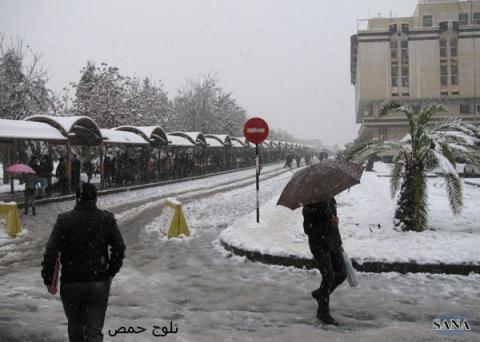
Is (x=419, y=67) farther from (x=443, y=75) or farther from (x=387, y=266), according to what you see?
(x=387, y=266)

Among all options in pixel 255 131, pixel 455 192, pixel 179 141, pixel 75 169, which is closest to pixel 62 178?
pixel 75 169

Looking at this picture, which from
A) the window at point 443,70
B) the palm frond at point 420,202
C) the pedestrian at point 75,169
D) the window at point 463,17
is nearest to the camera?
the palm frond at point 420,202

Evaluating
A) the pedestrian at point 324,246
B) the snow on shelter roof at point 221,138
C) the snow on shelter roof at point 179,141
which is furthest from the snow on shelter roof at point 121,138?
the pedestrian at point 324,246

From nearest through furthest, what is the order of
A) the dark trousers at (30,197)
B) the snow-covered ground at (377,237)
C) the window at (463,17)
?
1. the snow-covered ground at (377,237)
2. the dark trousers at (30,197)
3. the window at (463,17)

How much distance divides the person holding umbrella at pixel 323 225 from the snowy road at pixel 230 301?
13.9 inches

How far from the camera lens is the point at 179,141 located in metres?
31.7

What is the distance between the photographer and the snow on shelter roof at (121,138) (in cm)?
2202

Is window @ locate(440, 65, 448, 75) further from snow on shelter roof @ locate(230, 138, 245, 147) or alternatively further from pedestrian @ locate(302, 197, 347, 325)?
pedestrian @ locate(302, 197, 347, 325)

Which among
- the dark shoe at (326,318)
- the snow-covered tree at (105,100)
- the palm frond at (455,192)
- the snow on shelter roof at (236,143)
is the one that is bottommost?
the dark shoe at (326,318)

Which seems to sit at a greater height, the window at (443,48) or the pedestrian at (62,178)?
the window at (443,48)

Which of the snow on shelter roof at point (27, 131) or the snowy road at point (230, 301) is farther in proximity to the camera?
the snow on shelter roof at point (27, 131)

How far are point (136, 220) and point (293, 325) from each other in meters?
8.95

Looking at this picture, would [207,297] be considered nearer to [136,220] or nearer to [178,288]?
[178,288]

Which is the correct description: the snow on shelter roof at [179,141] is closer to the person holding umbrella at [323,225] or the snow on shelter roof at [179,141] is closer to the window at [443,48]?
the person holding umbrella at [323,225]
